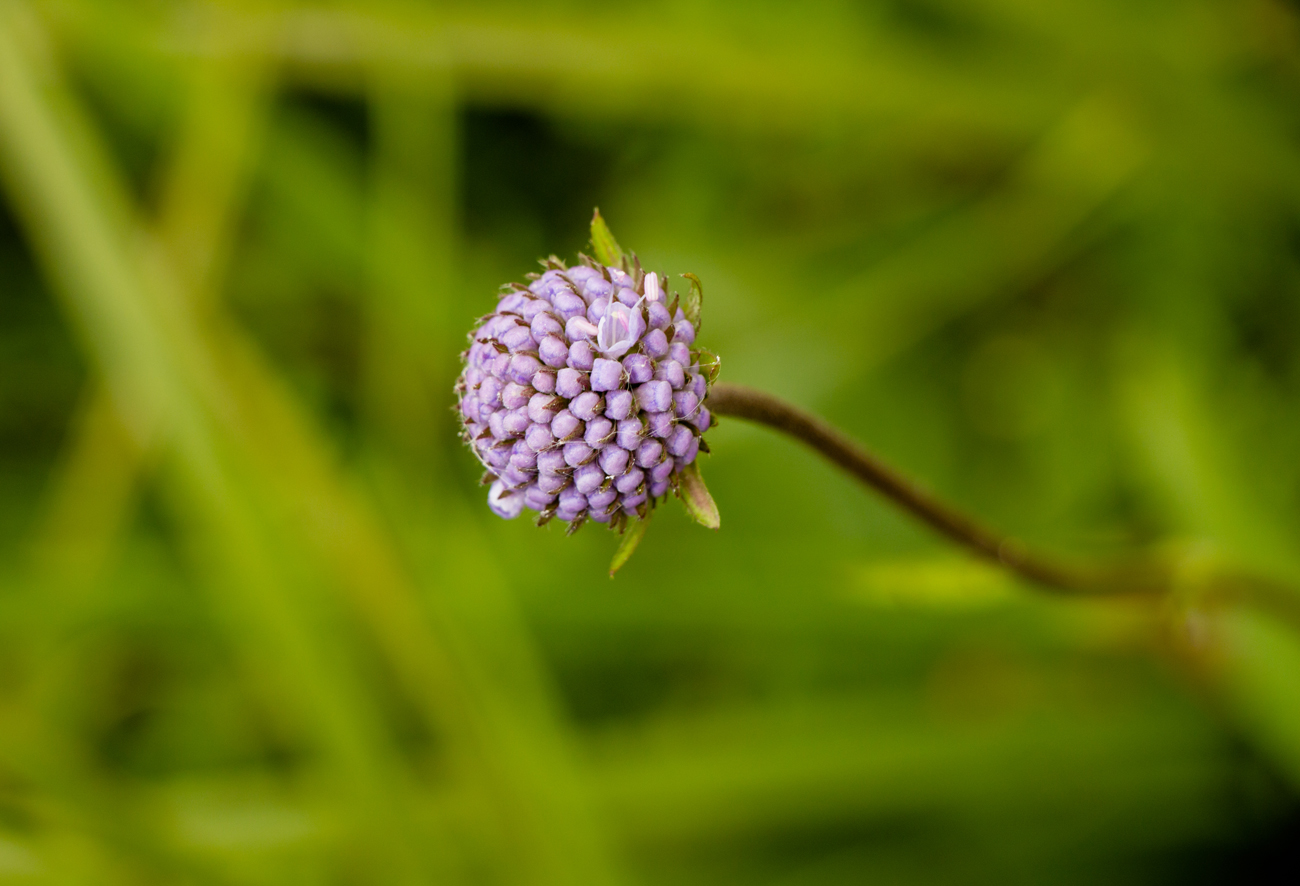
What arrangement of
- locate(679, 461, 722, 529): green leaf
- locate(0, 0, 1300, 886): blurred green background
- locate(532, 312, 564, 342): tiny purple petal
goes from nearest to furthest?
locate(679, 461, 722, 529): green leaf < locate(532, 312, 564, 342): tiny purple petal < locate(0, 0, 1300, 886): blurred green background

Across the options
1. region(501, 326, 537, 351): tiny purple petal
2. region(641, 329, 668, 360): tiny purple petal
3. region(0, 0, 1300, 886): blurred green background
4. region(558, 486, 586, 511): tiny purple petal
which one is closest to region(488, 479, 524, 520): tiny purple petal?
region(558, 486, 586, 511): tiny purple petal

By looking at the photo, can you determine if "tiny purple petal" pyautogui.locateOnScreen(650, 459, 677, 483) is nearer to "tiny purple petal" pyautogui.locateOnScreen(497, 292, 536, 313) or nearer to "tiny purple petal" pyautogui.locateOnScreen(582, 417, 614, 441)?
"tiny purple petal" pyautogui.locateOnScreen(582, 417, 614, 441)

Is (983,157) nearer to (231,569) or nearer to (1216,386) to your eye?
(1216,386)

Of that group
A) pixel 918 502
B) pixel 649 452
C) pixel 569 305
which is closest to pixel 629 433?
pixel 649 452

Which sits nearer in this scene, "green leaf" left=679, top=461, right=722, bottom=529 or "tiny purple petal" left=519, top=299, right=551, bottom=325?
"green leaf" left=679, top=461, right=722, bottom=529

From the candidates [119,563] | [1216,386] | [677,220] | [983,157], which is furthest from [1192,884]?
[119,563]

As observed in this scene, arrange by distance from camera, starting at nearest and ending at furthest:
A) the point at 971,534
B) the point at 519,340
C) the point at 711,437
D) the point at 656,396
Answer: the point at 656,396, the point at 519,340, the point at 971,534, the point at 711,437

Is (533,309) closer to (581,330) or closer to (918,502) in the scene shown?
(581,330)
